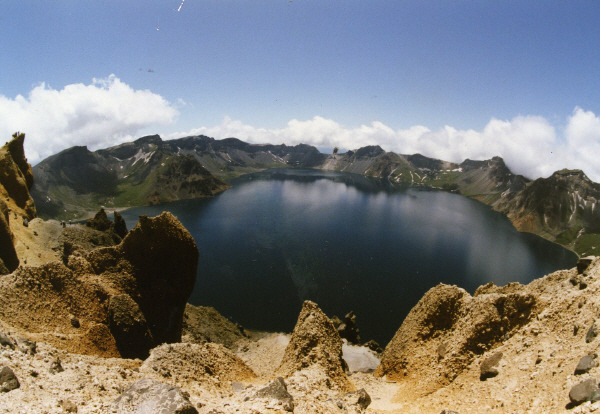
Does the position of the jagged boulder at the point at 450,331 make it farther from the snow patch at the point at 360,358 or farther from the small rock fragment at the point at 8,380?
the small rock fragment at the point at 8,380

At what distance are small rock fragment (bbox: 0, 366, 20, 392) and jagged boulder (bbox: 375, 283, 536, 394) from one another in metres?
29.9

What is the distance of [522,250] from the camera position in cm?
17875

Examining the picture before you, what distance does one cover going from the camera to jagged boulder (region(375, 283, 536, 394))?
91.1 feet

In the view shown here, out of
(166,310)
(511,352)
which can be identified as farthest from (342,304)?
(511,352)

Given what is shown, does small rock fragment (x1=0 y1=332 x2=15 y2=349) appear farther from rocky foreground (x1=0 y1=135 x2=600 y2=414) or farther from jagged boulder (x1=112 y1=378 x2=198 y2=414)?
jagged boulder (x1=112 y1=378 x2=198 y2=414)

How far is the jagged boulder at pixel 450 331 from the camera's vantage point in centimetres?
2777

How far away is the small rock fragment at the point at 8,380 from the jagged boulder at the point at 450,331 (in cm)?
2987

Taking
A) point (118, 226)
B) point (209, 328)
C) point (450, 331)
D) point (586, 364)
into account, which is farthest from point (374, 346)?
point (118, 226)

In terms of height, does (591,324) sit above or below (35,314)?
above

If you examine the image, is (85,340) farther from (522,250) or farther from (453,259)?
(522,250)

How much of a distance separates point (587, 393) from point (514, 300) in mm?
13610

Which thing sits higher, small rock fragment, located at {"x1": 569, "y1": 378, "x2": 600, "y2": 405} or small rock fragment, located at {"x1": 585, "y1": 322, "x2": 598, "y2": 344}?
small rock fragment, located at {"x1": 585, "y1": 322, "x2": 598, "y2": 344}

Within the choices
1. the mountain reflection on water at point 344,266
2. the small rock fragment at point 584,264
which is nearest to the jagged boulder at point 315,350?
the small rock fragment at point 584,264

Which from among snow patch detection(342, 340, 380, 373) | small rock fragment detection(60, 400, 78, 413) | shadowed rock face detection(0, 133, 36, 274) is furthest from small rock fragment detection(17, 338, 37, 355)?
shadowed rock face detection(0, 133, 36, 274)
